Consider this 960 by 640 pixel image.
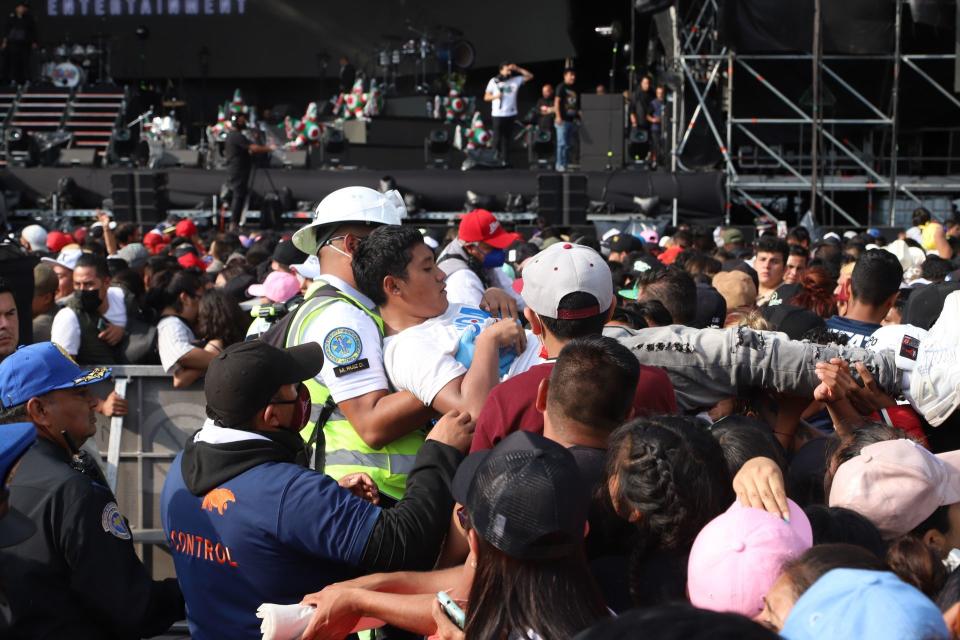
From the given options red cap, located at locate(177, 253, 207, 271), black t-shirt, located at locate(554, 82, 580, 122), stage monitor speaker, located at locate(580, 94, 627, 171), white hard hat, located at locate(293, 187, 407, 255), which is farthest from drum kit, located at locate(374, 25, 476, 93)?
white hard hat, located at locate(293, 187, 407, 255)

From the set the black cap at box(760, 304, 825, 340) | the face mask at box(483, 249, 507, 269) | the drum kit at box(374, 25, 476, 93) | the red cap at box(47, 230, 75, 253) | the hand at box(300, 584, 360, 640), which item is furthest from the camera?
the drum kit at box(374, 25, 476, 93)

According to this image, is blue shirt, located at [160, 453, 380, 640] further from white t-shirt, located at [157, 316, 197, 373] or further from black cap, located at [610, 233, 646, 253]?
black cap, located at [610, 233, 646, 253]

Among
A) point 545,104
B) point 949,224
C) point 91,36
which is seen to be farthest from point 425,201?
point 91,36

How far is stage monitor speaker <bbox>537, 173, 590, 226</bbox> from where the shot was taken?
630 inches

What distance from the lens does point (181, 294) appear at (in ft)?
19.9

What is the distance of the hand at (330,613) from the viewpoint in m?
2.38

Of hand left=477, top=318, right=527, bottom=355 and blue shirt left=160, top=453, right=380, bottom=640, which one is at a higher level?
hand left=477, top=318, right=527, bottom=355

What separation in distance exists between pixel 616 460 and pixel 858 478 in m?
0.54

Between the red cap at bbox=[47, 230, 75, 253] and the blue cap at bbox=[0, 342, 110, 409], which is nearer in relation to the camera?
the blue cap at bbox=[0, 342, 110, 409]

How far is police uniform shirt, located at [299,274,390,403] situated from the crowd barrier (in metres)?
1.91

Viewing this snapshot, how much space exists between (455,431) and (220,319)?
304 cm

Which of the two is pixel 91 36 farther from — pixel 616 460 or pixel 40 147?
pixel 616 460

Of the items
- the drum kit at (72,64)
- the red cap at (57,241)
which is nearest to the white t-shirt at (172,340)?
the red cap at (57,241)

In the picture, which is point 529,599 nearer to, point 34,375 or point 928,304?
point 34,375
